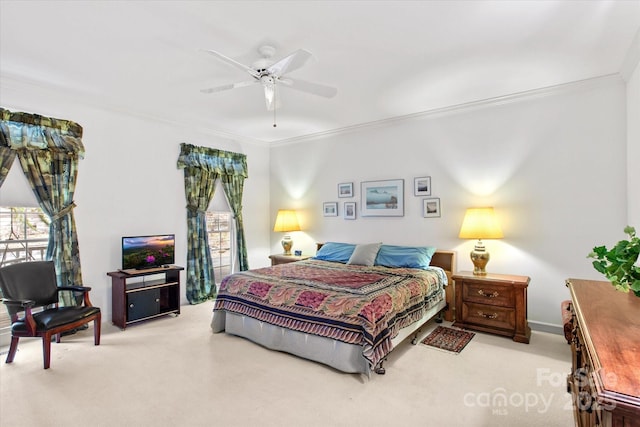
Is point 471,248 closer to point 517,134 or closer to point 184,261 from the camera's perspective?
point 517,134

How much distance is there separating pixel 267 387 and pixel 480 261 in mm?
2808

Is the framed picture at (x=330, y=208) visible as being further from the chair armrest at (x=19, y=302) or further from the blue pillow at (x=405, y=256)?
the chair armrest at (x=19, y=302)

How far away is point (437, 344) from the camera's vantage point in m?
3.51

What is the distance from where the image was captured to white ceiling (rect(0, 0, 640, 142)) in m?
2.36

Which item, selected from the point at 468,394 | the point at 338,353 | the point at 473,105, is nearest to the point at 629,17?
the point at 473,105

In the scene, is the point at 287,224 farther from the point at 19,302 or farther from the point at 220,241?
the point at 19,302

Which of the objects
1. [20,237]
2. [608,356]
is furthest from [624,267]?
[20,237]

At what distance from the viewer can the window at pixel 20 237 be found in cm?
361

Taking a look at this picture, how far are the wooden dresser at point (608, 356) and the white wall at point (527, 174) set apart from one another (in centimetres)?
195

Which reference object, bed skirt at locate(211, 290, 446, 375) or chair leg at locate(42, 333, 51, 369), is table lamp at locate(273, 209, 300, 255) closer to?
bed skirt at locate(211, 290, 446, 375)

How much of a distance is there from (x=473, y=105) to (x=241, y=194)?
3939 mm

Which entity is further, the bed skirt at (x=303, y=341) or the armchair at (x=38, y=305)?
the armchair at (x=38, y=305)

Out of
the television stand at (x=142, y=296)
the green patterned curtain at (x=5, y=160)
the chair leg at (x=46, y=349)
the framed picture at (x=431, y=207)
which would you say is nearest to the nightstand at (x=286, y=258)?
the television stand at (x=142, y=296)

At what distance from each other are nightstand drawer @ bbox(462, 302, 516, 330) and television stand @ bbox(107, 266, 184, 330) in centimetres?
375
